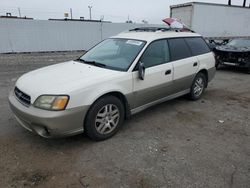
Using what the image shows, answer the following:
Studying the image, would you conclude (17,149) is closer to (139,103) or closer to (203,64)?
(139,103)

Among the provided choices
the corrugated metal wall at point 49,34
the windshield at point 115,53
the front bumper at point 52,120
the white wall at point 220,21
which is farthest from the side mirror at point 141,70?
the corrugated metal wall at point 49,34

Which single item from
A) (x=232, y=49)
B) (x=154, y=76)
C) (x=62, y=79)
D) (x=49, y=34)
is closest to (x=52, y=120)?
(x=62, y=79)

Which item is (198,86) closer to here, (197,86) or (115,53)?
(197,86)

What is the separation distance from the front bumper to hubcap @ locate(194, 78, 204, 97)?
124 inches

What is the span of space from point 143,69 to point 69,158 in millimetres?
1800

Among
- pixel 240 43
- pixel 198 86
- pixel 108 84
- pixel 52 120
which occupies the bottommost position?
pixel 198 86

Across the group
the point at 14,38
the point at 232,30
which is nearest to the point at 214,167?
the point at 14,38

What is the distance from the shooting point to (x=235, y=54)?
859cm

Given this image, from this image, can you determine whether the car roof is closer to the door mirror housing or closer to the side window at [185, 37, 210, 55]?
the side window at [185, 37, 210, 55]

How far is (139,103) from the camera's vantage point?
12.8ft

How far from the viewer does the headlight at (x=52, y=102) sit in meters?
2.88

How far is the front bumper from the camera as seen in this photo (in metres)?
2.86

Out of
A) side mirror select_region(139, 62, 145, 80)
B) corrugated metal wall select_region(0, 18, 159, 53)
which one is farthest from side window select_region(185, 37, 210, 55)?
corrugated metal wall select_region(0, 18, 159, 53)

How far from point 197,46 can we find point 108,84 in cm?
296
